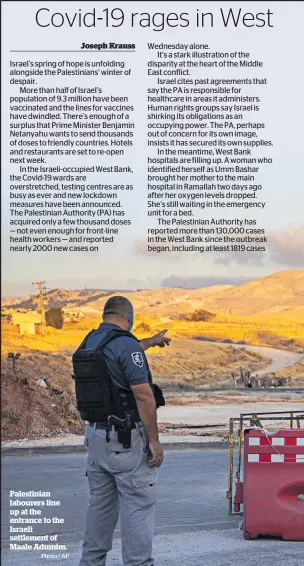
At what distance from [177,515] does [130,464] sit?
3.78m

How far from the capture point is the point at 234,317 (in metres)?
39.5

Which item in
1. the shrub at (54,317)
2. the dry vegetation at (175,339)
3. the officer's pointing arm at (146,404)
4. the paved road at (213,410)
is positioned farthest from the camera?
the shrub at (54,317)

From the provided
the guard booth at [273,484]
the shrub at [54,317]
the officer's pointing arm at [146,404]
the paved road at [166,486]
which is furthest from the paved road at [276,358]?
the officer's pointing arm at [146,404]

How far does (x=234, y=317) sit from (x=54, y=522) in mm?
31998

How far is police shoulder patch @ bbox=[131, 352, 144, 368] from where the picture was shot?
190 inches

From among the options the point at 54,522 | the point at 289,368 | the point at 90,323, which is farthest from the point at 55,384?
the point at 289,368

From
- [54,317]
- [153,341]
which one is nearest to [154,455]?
[153,341]

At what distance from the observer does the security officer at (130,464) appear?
4.84m

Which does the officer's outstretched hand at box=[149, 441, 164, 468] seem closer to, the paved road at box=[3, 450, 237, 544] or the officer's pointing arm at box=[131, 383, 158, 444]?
the officer's pointing arm at box=[131, 383, 158, 444]

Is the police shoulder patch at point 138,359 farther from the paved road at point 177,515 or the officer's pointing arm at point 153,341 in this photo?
the paved road at point 177,515

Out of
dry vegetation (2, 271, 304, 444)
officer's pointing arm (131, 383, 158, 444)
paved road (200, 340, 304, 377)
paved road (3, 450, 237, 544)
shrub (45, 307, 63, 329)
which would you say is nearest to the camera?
officer's pointing arm (131, 383, 158, 444)

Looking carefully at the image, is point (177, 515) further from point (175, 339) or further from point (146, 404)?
point (175, 339)

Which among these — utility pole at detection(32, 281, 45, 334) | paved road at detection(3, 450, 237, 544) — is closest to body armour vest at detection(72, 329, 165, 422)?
paved road at detection(3, 450, 237, 544)

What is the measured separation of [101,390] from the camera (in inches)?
194
